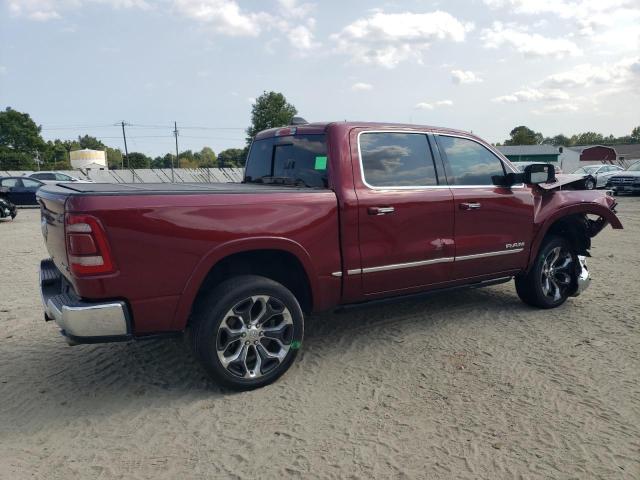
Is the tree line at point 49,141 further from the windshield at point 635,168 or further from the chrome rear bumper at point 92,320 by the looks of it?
the chrome rear bumper at point 92,320

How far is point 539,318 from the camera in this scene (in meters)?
4.73

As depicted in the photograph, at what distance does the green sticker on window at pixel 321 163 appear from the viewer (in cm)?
371

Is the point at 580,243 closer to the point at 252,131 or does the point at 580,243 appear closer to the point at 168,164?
the point at 252,131

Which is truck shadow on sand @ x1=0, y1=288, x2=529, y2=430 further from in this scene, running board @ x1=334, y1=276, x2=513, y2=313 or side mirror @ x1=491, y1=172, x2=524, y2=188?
side mirror @ x1=491, y1=172, x2=524, y2=188

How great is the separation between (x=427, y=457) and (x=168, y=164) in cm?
10329

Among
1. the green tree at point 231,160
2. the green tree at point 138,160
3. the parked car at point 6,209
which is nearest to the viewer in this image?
the green tree at point 231,160

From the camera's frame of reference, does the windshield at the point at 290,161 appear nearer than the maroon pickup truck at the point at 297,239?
No

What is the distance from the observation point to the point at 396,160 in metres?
3.95

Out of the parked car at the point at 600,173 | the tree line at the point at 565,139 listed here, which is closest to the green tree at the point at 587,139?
the tree line at the point at 565,139

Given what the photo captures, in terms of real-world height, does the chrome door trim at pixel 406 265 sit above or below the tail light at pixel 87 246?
below

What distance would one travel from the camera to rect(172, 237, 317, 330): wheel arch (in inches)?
119

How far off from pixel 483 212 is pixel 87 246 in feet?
10.8

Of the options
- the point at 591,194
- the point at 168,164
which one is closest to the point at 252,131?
the point at 168,164

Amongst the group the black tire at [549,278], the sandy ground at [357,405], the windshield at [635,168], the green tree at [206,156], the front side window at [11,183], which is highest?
the green tree at [206,156]
